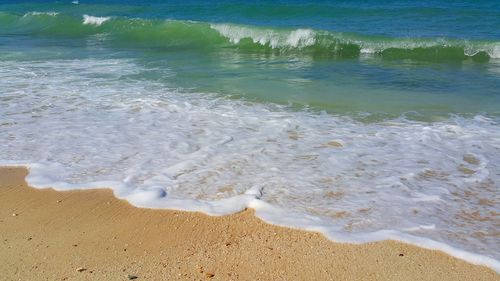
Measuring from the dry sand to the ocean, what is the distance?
167 millimetres

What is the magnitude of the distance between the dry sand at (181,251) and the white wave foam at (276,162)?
153 mm

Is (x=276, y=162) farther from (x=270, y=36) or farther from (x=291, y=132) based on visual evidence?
(x=270, y=36)

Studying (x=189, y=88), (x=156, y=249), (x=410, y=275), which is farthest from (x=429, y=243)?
(x=189, y=88)

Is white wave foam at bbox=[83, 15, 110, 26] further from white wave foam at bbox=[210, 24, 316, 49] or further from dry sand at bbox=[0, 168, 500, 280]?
dry sand at bbox=[0, 168, 500, 280]

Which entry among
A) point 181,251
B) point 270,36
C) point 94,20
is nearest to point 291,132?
point 181,251

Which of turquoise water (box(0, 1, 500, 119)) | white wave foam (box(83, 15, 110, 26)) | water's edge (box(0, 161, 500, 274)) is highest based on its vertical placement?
white wave foam (box(83, 15, 110, 26))

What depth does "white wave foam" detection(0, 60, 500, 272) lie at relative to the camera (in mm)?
4129

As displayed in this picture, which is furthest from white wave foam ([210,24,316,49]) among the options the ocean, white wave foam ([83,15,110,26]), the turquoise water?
white wave foam ([83,15,110,26])

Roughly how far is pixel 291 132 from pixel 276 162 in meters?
1.03

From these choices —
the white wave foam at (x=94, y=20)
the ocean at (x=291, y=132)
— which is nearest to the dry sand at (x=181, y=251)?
the ocean at (x=291, y=132)

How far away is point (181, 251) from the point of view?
375cm

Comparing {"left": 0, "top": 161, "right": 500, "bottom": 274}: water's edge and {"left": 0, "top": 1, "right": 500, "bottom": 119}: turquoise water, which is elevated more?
{"left": 0, "top": 1, "right": 500, "bottom": 119}: turquoise water

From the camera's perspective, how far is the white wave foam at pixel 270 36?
14.8 m

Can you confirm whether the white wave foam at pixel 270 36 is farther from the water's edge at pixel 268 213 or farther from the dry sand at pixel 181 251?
the dry sand at pixel 181 251
